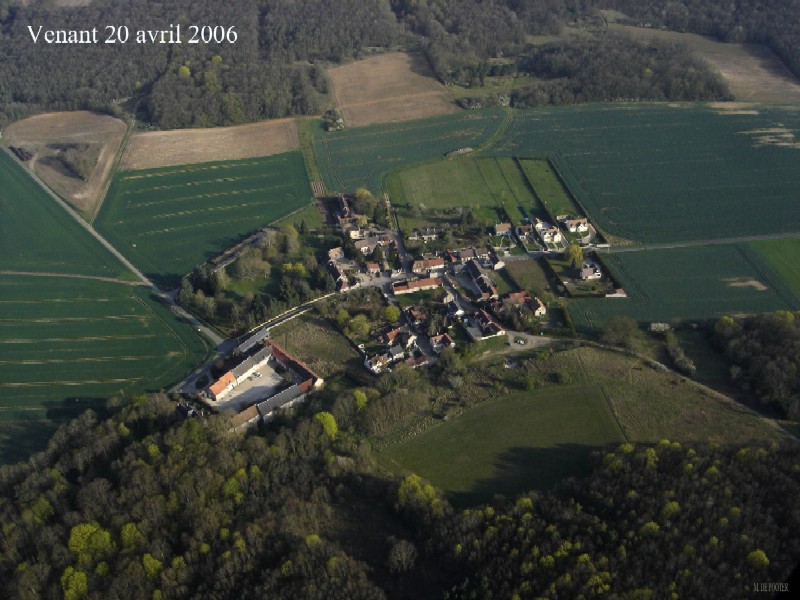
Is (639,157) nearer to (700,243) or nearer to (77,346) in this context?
(700,243)

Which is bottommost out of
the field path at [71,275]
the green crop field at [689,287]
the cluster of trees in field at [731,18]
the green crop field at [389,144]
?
the field path at [71,275]

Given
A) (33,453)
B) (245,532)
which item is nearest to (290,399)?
(245,532)

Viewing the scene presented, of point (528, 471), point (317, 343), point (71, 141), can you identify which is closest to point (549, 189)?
point (317, 343)

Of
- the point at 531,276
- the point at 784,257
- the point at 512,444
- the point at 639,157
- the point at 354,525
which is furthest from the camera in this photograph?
the point at 639,157

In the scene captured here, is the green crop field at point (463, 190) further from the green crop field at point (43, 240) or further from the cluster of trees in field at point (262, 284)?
the green crop field at point (43, 240)

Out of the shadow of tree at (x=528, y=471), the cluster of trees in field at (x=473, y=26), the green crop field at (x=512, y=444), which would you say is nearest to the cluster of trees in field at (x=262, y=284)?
the green crop field at (x=512, y=444)

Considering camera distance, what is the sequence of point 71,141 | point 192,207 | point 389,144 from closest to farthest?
point 192,207 < point 389,144 < point 71,141
